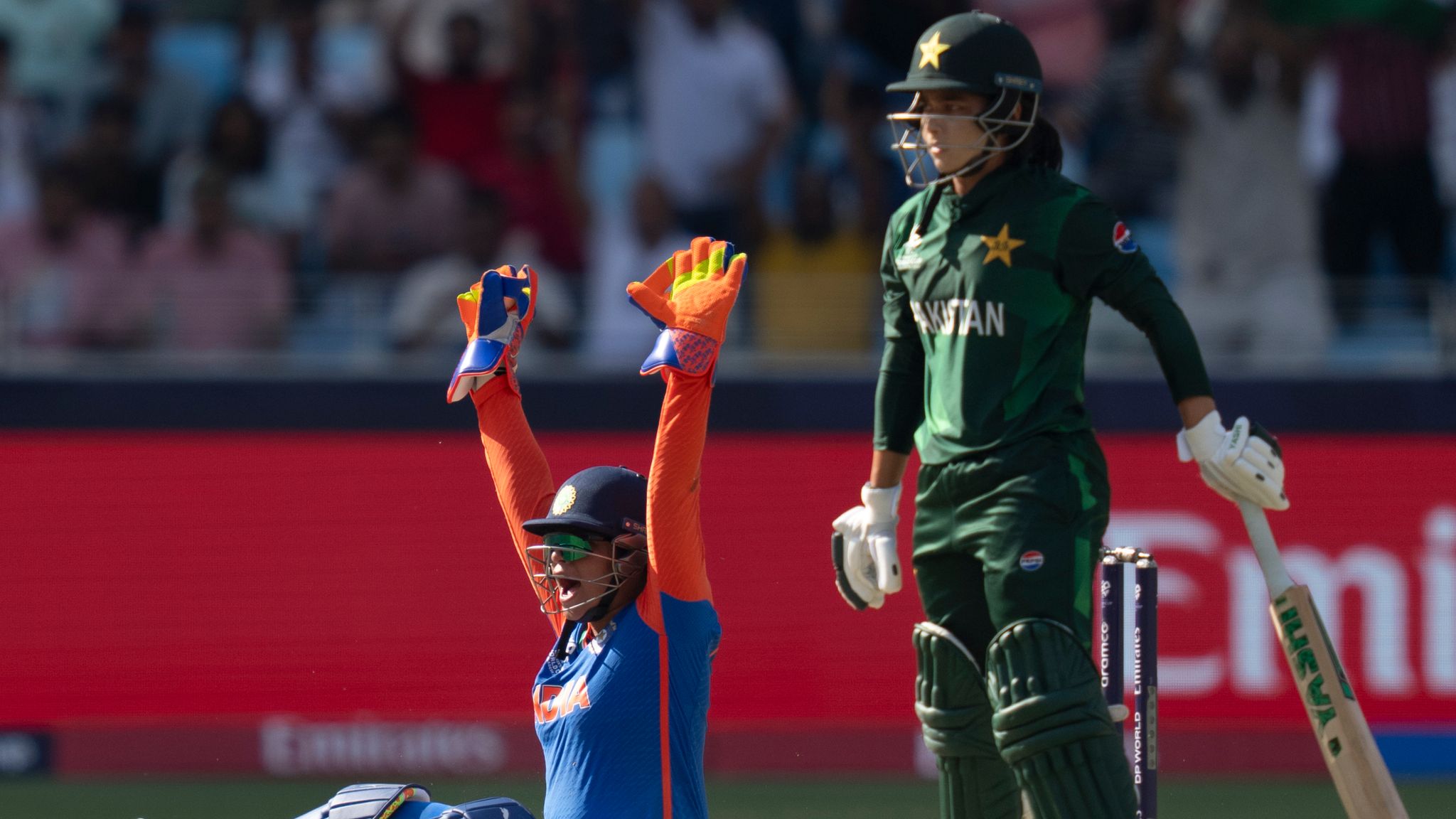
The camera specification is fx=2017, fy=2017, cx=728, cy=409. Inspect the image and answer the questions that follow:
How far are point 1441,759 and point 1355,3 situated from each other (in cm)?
380

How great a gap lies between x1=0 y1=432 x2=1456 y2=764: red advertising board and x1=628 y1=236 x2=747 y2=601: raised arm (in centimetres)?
377

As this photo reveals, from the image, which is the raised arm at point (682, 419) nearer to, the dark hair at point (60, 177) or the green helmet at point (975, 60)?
the green helmet at point (975, 60)

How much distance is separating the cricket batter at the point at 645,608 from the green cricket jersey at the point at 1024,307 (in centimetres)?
49

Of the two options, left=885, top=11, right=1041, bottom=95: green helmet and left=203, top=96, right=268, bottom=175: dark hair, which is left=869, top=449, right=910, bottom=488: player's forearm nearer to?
left=885, top=11, right=1041, bottom=95: green helmet

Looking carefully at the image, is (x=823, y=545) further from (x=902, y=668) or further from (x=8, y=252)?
(x=8, y=252)

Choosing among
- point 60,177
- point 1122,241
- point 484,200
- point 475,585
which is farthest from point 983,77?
point 60,177

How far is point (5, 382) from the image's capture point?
26.0ft

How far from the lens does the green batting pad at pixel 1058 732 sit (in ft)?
13.3

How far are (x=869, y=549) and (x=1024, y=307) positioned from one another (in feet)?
2.36

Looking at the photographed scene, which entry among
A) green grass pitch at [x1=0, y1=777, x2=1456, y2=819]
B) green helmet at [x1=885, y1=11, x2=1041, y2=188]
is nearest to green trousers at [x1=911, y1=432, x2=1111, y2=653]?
green helmet at [x1=885, y1=11, x2=1041, y2=188]

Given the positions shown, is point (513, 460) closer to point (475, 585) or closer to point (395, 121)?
point (475, 585)

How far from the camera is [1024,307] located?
13.9 feet

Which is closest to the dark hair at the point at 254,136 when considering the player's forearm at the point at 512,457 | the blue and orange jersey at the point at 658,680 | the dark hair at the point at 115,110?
the dark hair at the point at 115,110

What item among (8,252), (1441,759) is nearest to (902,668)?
(1441,759)
